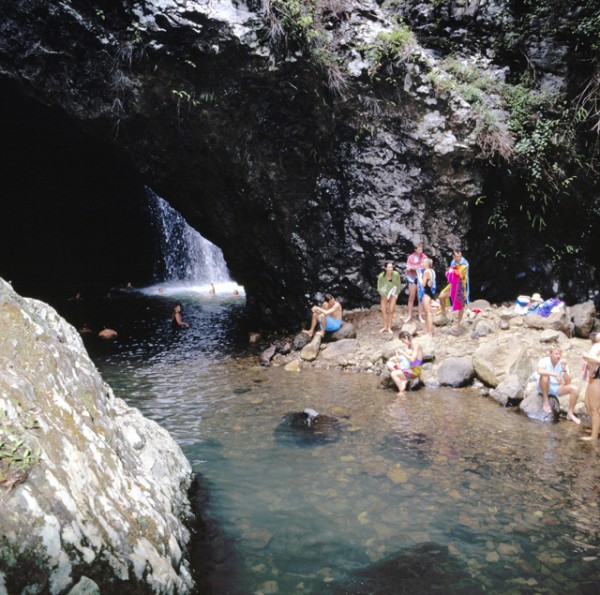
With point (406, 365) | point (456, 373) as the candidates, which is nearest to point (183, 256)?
point (406, 365)

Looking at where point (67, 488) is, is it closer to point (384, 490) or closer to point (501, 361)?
point (384, 490)

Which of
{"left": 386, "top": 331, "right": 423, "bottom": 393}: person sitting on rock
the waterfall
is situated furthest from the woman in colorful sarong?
the waterfall

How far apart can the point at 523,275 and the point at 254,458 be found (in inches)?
447

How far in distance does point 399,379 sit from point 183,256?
21.4 metres

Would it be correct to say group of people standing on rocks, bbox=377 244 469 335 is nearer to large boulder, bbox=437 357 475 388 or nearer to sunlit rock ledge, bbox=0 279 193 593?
large boulder, bbox=437 357 475 388

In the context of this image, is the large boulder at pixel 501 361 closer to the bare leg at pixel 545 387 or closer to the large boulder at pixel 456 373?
the large boulder at pixel 456 373

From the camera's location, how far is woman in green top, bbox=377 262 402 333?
12.5 m

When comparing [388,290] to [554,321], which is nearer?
[554,321]

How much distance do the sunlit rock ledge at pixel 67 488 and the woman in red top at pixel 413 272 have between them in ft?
32.1

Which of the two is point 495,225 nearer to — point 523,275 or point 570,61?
point 523,275

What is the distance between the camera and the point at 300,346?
1273cm

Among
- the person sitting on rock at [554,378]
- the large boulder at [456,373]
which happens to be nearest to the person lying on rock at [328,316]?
the large boulder at [456,373]

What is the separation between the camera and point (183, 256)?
28609 mm

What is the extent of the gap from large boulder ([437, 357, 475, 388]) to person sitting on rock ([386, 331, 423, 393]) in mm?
608
